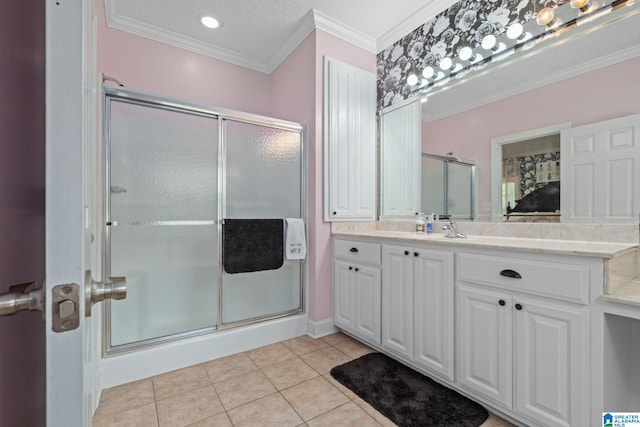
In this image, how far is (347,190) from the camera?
255 cm

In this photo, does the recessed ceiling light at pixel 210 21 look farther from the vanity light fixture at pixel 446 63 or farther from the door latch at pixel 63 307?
the door latch at pixel 63 307

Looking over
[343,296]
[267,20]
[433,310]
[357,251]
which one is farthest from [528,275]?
[267,20]

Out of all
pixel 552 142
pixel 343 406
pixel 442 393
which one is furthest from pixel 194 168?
pixel 552 142

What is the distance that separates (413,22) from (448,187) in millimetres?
1382

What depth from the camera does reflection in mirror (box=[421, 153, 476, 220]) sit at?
6.84 ft

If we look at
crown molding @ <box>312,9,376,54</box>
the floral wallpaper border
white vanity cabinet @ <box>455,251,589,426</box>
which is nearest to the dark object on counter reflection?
white vanity cabinet @ <box>455,251,589,426</box>

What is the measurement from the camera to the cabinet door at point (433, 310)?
160cm

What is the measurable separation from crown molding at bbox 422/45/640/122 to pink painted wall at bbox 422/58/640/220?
2 centimetres

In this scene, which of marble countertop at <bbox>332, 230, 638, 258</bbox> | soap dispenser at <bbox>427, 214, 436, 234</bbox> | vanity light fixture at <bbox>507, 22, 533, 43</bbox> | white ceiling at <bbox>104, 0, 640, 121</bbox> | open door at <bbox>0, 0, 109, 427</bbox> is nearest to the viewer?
open door at <bbox>0, 0, 109, 427</bbox>

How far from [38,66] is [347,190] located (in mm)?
2157

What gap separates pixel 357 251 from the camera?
223 centimetres

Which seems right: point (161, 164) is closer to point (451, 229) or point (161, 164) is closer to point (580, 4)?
point (451, 229)

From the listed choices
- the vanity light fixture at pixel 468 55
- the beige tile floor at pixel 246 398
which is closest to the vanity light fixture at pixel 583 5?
the vanity light fixture at pixel 468 55

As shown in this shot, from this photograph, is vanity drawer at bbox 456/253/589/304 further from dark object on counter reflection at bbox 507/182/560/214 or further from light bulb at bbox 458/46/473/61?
light bulb at bbox 458/46/473/61
